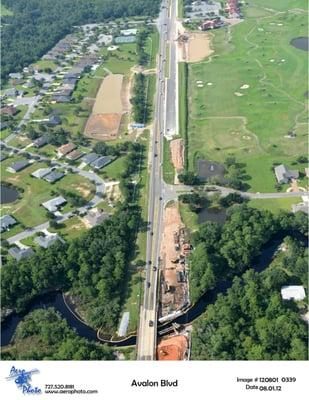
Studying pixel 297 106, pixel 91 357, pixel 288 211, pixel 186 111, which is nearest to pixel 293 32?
pixel 297 106

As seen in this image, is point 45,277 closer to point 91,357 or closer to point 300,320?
point 91,357

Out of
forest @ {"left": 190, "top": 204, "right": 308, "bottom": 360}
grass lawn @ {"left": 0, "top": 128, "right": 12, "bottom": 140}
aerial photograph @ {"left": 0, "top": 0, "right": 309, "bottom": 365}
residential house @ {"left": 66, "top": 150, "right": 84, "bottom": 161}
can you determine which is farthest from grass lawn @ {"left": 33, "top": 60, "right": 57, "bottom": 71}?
forest @ {"left": 190, "top": 204, "right": 308, "bottom": 360}

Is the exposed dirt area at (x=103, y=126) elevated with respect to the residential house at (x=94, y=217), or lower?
elevated

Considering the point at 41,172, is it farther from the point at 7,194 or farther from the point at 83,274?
the point at 83,274

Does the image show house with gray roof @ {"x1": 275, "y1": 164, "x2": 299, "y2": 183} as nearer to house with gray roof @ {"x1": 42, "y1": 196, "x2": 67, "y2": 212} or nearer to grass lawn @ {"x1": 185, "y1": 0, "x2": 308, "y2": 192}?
grass lawn @ {"x1": 185, "y1": 0, "x2": 308, "y2": 192}

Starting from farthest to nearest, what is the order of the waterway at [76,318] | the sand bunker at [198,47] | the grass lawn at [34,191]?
the sand bunker at [198,47] < the grass lawn at [34,191] < the waterway at [76,318]

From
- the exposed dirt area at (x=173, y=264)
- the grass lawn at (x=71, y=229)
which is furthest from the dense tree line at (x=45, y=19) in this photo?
the exposed dirt area at (x=173, y=264)

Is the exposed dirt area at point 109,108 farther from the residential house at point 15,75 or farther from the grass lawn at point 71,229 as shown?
the grass lawn at point 71,229
